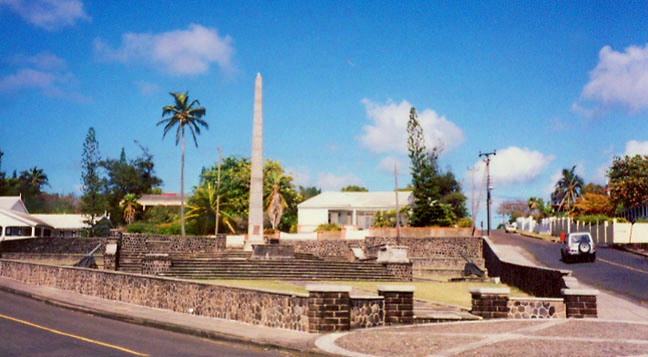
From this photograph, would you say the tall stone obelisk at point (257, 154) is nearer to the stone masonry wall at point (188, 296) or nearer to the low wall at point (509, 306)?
the stone masonry wall at point (188, 296)

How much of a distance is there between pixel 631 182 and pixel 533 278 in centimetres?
4305

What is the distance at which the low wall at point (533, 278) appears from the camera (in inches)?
754

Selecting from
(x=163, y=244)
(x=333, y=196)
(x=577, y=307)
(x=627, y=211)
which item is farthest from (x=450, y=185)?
(x=577, y=307)

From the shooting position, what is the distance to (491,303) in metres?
15.1

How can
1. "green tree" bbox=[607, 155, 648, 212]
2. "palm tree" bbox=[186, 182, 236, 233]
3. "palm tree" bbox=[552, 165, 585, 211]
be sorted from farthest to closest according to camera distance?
"palm tree" bbox=[552, 165, 585, 211], "palm tree" bbox=[186, 182, 236, 233], "green tree" bbox=[607, 155, 648, 212]

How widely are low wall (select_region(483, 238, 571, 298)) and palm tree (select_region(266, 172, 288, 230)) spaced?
4203cm

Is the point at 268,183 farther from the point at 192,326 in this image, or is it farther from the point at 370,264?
the point at 192,326

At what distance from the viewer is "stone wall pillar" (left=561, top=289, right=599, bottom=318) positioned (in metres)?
15.1

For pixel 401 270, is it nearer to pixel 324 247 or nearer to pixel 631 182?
pixel 324 247

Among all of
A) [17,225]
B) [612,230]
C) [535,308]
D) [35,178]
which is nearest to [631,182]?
[612,230]

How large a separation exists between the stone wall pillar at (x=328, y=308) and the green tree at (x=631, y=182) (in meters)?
55.0

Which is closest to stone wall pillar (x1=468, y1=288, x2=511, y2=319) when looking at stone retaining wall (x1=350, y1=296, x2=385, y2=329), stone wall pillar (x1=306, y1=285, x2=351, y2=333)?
stone retaining wall (x1=350, y1=296, x2=385, y2=329)

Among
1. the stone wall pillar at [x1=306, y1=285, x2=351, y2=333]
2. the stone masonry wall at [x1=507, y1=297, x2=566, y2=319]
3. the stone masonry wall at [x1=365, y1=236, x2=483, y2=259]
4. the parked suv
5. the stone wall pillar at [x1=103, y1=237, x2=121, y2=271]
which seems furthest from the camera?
the stone masonry wall at [x1=365, y1=236, x2=483, y2=259]

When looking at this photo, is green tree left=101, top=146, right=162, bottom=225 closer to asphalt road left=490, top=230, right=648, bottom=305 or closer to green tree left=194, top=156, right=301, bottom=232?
green tree left=194, top=156, right=301, bottom=232
